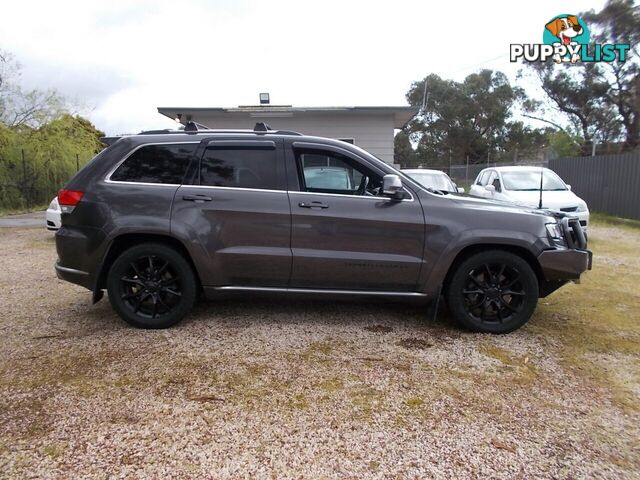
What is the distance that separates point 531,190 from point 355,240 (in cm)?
720

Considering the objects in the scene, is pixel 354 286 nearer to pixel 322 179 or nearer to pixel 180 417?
pixel 322 179

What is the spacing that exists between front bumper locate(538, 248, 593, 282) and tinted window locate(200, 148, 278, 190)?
2.52 meters

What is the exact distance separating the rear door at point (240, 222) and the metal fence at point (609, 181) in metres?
12.9

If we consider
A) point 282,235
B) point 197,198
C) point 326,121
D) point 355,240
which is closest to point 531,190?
point 326,121

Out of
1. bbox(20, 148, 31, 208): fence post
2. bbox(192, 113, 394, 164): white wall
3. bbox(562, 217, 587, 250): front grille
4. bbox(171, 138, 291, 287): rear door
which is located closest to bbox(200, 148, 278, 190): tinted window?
bbox(171, 138, 291, 287): rear door

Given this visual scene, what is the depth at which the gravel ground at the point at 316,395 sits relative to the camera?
2436 millimetres

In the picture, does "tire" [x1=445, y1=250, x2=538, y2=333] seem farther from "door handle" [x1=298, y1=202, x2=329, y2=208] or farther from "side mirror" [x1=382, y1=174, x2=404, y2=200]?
"door handle" [x1=298, y1=202, x2=329, y2=208]

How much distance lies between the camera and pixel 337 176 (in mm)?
4371

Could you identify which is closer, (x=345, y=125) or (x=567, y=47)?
(x=345, y=125)

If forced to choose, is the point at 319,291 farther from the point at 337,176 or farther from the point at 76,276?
the point at 76,276

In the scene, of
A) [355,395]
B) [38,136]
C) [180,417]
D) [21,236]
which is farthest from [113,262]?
[38,136]

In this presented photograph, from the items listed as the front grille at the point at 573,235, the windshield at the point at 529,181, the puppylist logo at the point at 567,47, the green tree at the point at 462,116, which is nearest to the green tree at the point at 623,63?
the puppylist logo at the point at 567,47

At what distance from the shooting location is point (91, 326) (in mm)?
4344

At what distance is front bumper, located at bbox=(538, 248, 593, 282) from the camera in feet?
13.2
